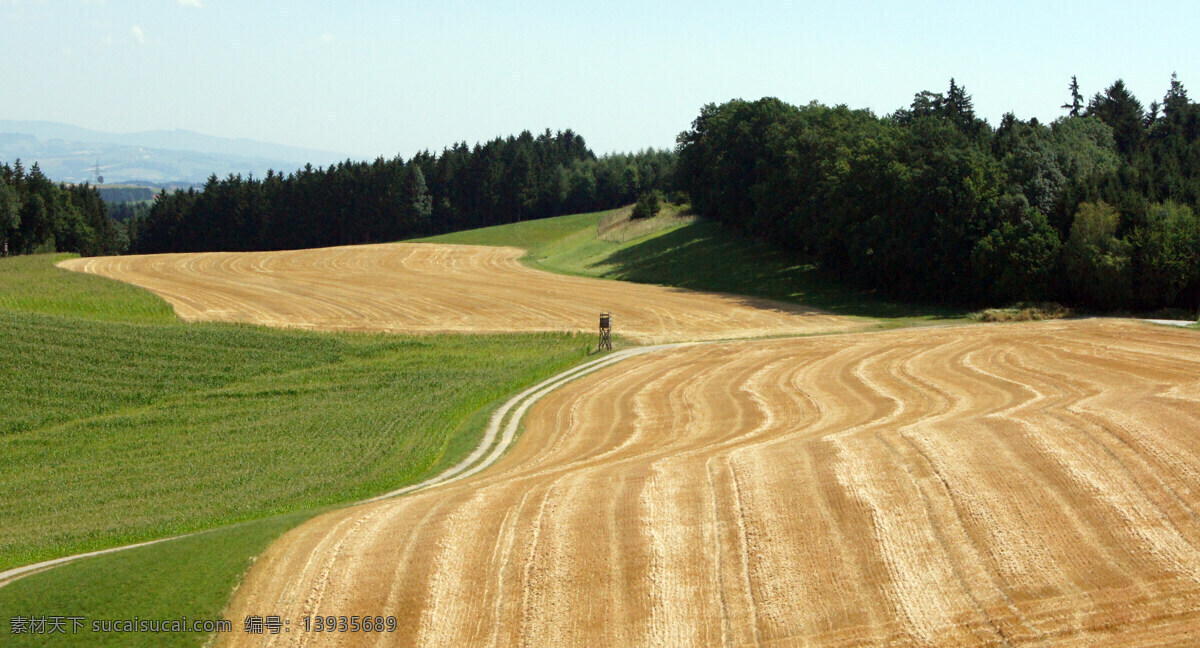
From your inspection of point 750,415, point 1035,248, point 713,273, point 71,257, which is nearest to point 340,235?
point 71,257

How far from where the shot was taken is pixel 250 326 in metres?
46.0

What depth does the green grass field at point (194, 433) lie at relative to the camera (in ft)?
44.3

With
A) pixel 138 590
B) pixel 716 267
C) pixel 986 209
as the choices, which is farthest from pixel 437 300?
pixel 138 590

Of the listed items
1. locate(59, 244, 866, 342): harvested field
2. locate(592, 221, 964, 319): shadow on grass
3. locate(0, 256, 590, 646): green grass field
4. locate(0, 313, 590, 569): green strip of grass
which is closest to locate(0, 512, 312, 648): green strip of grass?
locate(0, 256, 590, 646): green grass field

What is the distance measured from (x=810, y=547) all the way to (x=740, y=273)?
55.1m

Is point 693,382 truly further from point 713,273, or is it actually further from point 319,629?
point 713,273

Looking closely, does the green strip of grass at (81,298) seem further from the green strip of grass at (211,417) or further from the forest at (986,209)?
the forest at (986,209)

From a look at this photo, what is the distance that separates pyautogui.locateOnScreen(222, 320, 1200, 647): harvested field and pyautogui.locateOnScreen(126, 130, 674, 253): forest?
12390 cm

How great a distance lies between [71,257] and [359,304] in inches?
1867

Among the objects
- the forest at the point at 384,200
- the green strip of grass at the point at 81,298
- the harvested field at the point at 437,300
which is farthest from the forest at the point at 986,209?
the forest at the point at 384,200

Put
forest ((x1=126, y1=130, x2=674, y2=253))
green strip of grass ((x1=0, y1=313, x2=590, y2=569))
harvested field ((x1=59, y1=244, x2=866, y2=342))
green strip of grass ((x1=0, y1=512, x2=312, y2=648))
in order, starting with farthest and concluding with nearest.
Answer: forest ((x1=126, y1=130, x2=674, y2=253))
harvested field ((x1=59, y1=244, x2=866, y2=342))
green strip of grass ((x1=0, y1=313, x2=590, y2=569))
green strip of grass ((x1=0, y1=512, x2=312, y2=648))

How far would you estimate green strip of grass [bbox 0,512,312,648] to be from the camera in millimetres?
11797

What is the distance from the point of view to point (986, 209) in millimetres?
51406

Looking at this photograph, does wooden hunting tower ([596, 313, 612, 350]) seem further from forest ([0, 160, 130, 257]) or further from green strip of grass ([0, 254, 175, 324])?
forest ([0, 160, 130, 257])
